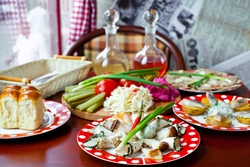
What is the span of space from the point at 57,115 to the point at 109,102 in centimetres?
20

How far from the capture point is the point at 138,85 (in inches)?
60.5

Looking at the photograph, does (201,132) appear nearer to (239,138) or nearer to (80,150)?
(239,138)

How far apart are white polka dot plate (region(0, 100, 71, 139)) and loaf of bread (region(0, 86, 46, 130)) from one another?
2 centimetres

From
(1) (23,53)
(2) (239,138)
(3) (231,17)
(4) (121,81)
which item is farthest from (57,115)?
(3) (231,17)

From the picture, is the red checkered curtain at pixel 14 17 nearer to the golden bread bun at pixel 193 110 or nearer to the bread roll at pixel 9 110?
the bread roll at pixel 9 110

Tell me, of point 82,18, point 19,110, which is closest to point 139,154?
point 19,110

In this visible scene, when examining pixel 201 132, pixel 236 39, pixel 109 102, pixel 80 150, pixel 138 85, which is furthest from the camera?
pixel 236 39

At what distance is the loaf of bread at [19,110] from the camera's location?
116cm

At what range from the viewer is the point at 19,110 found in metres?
1.17

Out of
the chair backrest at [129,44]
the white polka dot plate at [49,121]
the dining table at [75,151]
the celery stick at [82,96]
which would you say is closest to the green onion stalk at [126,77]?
the celery stick at [82,96]

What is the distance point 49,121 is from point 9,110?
135 mm

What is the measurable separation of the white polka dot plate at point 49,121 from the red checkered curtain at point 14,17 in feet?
3.09

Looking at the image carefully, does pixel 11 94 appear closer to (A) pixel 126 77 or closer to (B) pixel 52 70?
(A) pixel 126 77

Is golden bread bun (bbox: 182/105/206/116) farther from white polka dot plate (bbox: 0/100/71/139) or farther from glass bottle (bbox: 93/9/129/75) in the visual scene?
glass bottle (bbox: 93/9/129/75)
